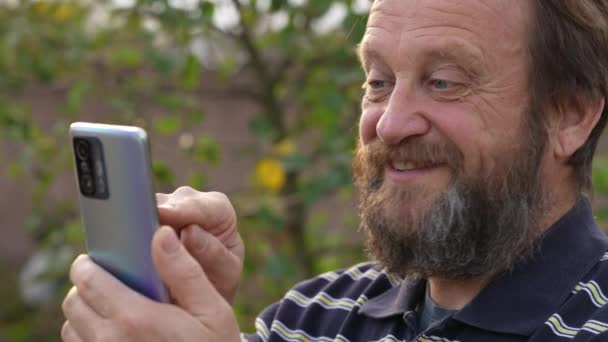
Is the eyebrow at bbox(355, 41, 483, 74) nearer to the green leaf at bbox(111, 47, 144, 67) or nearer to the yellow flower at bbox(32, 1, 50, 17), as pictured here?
the green leaf at bbox(111, 47, 144, 67)

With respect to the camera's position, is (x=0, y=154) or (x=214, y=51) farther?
(x=0, y=154)

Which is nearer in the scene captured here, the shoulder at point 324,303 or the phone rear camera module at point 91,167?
the phone rear camera module at point 91,167

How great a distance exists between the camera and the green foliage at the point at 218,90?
10.7 ft

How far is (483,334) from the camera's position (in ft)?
5.56

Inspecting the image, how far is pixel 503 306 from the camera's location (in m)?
1.71

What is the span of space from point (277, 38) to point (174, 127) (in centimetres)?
58

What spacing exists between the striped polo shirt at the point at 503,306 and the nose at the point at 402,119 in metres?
0.34

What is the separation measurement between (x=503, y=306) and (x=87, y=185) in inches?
32.5

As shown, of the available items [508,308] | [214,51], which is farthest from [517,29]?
[214,51]

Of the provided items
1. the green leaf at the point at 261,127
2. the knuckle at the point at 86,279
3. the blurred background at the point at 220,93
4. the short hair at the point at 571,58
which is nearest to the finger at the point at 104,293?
the knuckle at the point at 86,279

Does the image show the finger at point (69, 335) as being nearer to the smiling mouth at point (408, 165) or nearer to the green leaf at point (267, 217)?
the smiling mouth at point (408, 165)

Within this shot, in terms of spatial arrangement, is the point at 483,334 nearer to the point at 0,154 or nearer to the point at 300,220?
the point at 300,220

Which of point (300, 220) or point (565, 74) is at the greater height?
point (565, 74)

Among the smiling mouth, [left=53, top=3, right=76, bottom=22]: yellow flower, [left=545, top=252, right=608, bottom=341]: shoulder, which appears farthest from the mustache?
[left=53, top=3, right=76, bottom=22]: yellow flower
